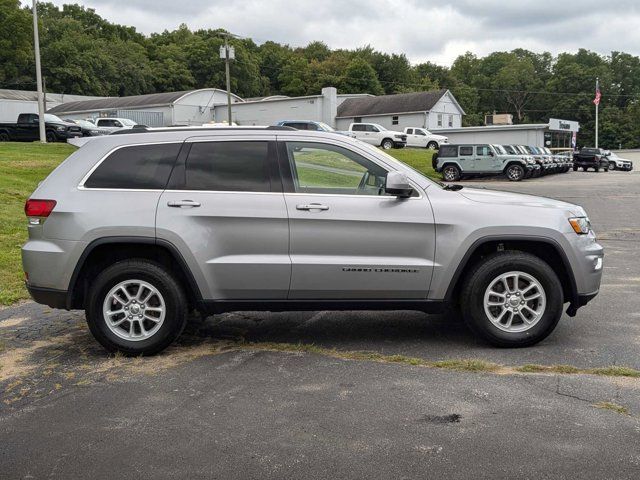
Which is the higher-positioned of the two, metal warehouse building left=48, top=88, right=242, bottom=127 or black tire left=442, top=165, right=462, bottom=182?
metal warehouse building left=48, top=88, right=242, bottom=127

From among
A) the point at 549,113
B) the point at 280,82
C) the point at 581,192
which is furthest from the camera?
the point at 549,113

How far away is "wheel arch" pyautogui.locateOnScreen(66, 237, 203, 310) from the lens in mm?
5215

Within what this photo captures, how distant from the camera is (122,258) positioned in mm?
5453

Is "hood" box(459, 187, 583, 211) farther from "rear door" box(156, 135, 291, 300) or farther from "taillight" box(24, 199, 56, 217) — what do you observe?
"taillight" box(24, 199, 56, 217)

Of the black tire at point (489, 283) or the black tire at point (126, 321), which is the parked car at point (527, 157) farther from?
the black tire at point (126, 321)

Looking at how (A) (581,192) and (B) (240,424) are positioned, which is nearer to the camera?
(B) (240,424)

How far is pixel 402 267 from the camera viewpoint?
17.2 ft

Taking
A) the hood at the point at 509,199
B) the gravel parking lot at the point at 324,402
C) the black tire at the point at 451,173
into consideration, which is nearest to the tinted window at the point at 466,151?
the black tire at the point at 451,173

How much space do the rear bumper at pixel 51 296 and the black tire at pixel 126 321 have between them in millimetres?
205

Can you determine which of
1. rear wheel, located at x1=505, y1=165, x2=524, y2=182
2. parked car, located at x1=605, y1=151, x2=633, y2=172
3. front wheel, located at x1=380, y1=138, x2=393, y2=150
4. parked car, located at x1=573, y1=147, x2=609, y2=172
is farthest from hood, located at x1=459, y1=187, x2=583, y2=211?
parked car, located at x1=605, y1=151, x2=633, y2=172

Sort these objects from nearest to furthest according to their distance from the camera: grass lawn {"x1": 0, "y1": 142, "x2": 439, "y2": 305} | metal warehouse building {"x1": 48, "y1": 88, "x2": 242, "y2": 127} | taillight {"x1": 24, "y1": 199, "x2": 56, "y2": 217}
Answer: taillight {"x1": 24, "y1": 199, "x2": 56, "y2": 217} → grass lawn {"x1": 0, "y1": 142, "x2": 439, "y2": 305} → metal warehouse building {"x1": 48, "y1": 88, "x2": 242, "y2": 127}

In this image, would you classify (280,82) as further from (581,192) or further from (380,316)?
(380,316)

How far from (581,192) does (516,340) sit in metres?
21.3

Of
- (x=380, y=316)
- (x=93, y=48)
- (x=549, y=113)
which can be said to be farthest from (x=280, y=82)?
(x=380, y=316)
